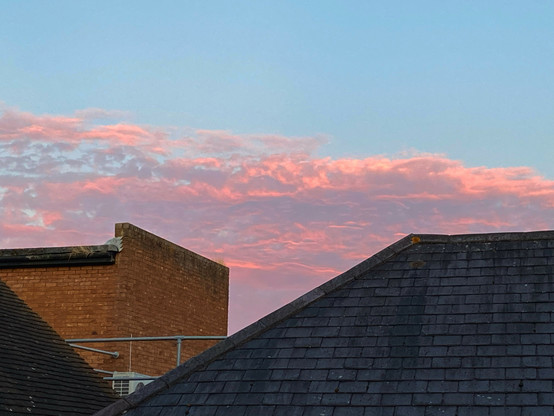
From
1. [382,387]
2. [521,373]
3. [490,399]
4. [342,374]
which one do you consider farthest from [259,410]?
[521,373]

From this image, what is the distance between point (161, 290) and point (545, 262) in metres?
13.2

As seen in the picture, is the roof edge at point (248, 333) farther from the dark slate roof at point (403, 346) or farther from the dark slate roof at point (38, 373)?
the dark slate roof at point (38, 373)

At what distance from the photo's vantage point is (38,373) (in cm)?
1510

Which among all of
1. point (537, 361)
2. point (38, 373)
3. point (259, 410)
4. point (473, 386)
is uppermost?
point (38, 373)

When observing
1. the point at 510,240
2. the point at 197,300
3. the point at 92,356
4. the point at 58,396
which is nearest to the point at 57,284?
the point at 92,356

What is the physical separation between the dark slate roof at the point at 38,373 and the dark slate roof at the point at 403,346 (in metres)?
3.61

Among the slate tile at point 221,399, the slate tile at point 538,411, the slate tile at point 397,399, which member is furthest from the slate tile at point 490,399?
the slate tile at point 221,399

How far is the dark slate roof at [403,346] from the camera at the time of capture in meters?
9.86

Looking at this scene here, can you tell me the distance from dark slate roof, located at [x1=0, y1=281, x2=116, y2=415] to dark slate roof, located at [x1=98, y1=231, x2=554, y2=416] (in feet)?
11.8

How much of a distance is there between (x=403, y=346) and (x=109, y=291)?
1201 centimetres

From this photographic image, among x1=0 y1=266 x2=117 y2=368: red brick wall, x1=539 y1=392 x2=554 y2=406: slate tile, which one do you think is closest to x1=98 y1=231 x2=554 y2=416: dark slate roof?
x1=539 y1=392 x2=554 y2=406: slate tile

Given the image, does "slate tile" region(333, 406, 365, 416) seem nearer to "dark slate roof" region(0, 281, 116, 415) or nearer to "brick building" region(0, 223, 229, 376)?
"dark slate roof" region(0, 281, 116, 415)

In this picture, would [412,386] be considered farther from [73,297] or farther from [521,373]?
[73,297]

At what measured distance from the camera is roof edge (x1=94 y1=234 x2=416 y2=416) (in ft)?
36.2
